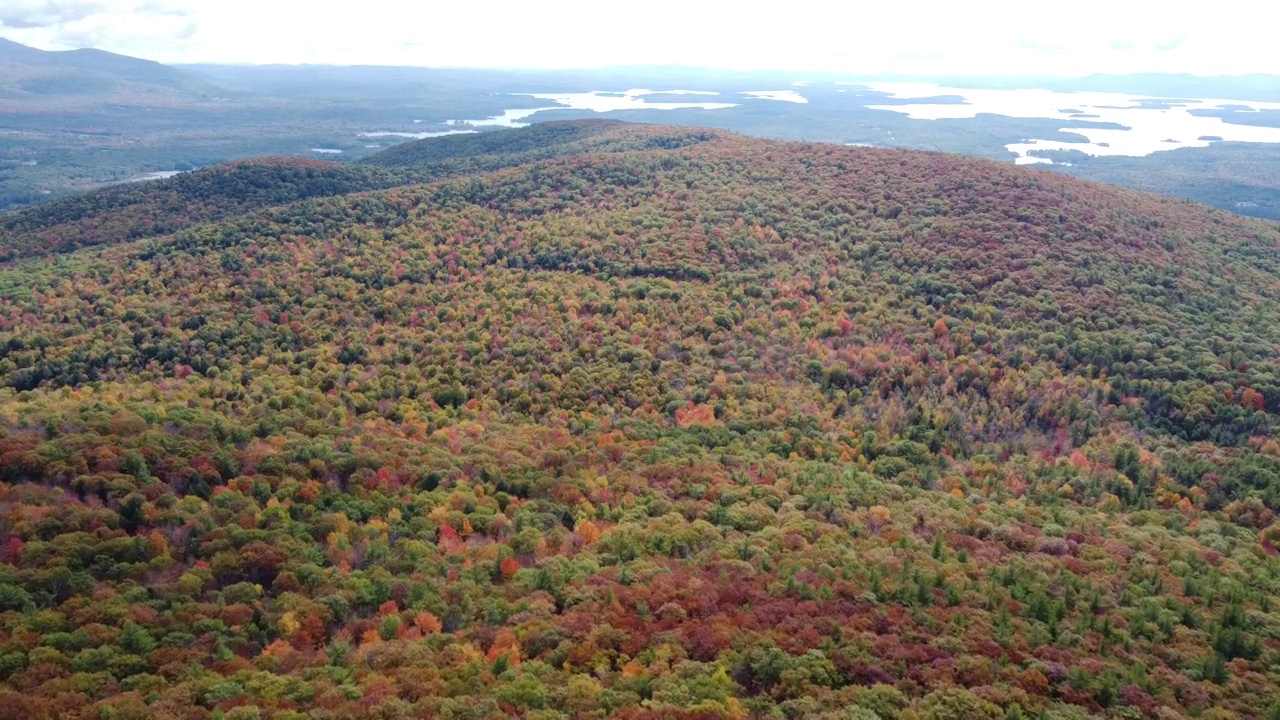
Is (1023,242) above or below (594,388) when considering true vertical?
above

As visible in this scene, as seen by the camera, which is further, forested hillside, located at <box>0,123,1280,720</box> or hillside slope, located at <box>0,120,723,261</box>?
hillside slope, located at <box>0,120,723,261</box>

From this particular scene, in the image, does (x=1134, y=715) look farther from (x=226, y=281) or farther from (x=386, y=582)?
(x=226, y=281)

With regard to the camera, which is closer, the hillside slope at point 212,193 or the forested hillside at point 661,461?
the forested hillside at point 661,461

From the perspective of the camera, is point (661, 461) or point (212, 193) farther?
point (212, 193)

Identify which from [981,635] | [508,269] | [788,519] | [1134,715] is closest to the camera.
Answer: [1134,715]

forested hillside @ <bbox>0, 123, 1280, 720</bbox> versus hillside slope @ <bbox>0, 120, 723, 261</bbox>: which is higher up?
hillside slope @ <bbox>0, 120, 723, 261</bbox>

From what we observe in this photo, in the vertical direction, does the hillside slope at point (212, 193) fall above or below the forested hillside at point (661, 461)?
above

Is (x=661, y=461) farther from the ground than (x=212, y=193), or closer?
closer

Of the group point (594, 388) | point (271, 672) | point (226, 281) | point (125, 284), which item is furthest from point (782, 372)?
point (125, 284)
